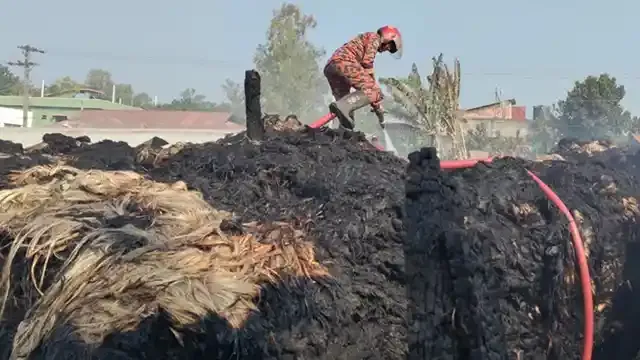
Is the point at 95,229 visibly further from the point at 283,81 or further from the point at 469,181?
the point at 283,81

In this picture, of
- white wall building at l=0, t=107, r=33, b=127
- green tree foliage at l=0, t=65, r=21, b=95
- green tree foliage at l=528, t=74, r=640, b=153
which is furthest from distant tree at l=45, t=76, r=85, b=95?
green tree foliage at l=528, t=74, r=640, b=153

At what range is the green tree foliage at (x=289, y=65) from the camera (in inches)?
1571

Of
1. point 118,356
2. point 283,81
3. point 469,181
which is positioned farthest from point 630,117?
point 118,356

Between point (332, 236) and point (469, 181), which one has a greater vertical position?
point (469, 181)

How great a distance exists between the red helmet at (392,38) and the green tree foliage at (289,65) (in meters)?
32.4

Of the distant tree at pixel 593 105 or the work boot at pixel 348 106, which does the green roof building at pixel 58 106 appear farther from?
the work boot at pixel 348 106

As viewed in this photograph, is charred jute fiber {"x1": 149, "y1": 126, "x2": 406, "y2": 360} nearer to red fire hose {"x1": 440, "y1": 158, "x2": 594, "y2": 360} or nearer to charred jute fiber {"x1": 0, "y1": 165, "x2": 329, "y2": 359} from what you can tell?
charred jute fiber {"x1": 0, "y1": 165, "x2": 329, "y2": 359}

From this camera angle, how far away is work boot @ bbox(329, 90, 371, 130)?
6082 mm

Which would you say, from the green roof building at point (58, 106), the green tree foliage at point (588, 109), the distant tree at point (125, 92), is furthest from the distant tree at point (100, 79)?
the green tree foliage at point (588, 109)

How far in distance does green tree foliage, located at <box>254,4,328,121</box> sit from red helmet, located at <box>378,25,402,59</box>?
32.4 m

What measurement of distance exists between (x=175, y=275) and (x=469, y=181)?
1549 millimetres

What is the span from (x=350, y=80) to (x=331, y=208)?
2894 millimetres

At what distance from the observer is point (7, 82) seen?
63.5 m

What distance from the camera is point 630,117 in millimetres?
25297
